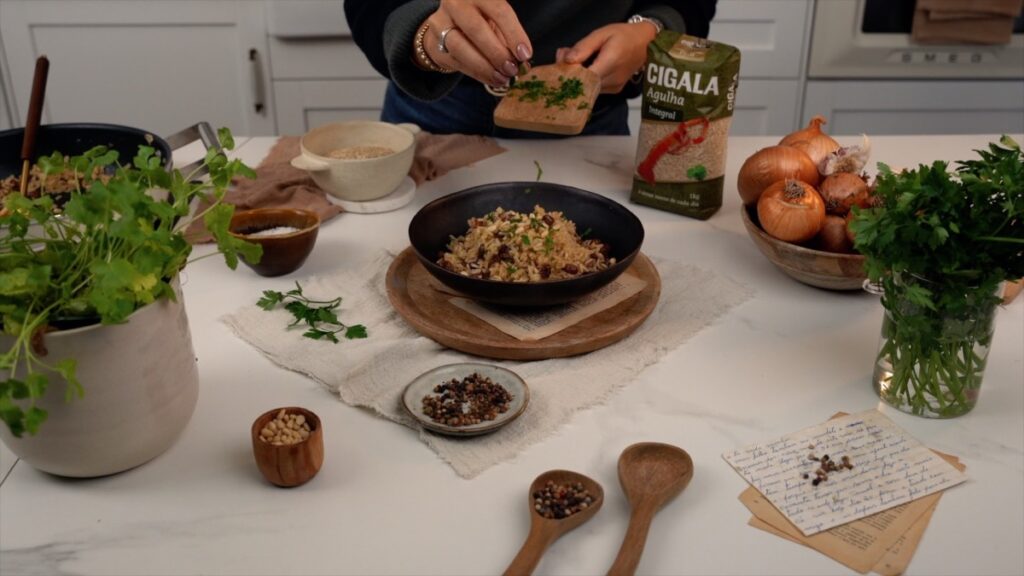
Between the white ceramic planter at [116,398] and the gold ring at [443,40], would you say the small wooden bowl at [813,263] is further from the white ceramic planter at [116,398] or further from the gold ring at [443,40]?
the white ceramic planter at [116,398]

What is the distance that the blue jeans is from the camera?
1.82 meters

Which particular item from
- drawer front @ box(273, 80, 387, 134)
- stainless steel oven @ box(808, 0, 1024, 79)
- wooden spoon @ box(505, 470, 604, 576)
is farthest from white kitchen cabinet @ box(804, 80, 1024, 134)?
wooden spoon @ box(505, 470, 604, 576)

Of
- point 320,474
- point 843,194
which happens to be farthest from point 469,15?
point 320,474

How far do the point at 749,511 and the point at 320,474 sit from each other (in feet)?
1.33

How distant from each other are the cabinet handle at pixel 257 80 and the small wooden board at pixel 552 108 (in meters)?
1.41

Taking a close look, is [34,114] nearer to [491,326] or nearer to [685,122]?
[491,326]

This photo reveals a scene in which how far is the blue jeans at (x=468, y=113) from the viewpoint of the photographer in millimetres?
1818

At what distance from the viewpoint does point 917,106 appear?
2697mm

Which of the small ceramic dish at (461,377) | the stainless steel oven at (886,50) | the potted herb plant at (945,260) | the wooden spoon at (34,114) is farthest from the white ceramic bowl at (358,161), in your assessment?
the stainless steel oven at (886,50)

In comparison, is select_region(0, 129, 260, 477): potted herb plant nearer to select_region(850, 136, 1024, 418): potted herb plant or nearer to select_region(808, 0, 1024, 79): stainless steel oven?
select_region(850, 136, 1024, 418): potted herb plant

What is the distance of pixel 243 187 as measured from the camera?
154cm

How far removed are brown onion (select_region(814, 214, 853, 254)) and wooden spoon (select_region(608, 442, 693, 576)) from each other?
1.44ft

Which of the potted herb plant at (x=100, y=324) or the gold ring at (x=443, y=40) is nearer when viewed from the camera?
the potted herb plant at (x=100, y=324)

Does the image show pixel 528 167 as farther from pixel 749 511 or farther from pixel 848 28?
pixel 848 28
